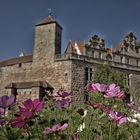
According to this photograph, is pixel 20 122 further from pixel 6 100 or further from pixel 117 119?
pixel 117 119

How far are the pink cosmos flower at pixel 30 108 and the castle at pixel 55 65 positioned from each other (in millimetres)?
31030

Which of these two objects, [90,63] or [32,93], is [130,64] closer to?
[90,63]

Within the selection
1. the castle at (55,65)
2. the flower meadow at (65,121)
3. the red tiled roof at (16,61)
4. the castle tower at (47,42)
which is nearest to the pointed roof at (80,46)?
the castle at (55,65)

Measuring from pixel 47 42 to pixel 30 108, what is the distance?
1399 inches

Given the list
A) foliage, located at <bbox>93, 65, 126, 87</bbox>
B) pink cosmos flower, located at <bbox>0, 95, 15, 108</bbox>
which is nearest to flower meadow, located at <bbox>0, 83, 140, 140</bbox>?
pink cosmos flower, located at <bbox>0, 95, 15, 108</bbox>

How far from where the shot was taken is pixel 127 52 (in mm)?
42031

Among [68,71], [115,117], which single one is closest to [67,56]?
[68,71]

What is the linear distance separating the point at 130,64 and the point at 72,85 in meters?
9.28

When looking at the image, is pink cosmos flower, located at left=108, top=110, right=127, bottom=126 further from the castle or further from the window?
the window

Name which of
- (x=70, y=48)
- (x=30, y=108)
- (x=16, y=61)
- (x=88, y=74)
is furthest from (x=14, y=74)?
(x=30, y=108)

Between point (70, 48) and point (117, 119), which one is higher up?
point (70, 48)

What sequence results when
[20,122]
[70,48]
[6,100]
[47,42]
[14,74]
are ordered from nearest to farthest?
[20,122] → [6,100] → [47,42] → [14,74] → [70,48]

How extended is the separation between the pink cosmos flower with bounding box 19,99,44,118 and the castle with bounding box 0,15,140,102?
3103cm

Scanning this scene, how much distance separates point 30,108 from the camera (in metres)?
1.78
